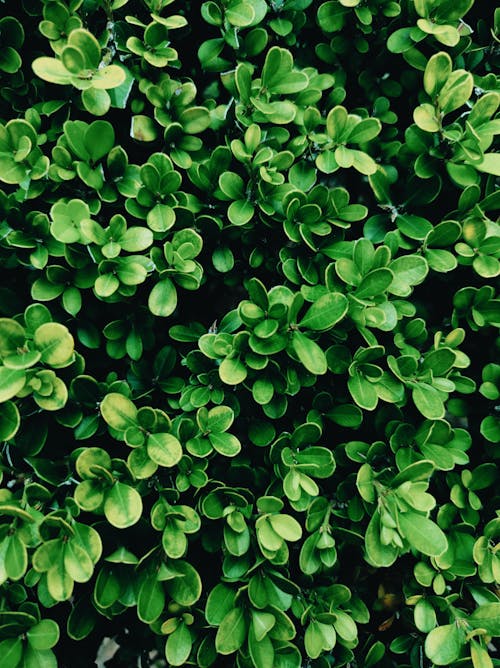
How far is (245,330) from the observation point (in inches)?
50.3

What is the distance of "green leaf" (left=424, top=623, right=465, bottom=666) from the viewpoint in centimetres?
128

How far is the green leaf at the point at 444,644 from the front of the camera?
1280 millimetres

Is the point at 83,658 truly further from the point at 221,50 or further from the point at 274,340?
the point at 221,50

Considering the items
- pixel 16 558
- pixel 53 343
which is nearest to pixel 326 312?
pixel 53 343

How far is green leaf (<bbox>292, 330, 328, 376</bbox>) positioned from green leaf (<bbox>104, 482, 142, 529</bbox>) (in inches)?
18.1

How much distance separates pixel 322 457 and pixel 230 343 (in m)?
0.35

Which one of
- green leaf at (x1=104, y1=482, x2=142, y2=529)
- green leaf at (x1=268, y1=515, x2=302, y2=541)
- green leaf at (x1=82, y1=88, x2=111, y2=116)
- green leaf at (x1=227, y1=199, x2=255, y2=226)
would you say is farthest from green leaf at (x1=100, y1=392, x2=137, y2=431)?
green leaf at (x1=82, y1=88, x2=111, y2=116)

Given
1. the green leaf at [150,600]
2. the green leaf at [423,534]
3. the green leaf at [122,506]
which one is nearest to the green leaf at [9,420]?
the green leaf at [122,506]

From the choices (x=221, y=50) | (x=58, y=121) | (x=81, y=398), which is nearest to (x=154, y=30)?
(x=221, y=50)

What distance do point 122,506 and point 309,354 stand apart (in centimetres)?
51

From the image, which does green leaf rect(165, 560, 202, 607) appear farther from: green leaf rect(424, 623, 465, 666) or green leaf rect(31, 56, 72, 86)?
green leaf rect(31, 56, 72, 86)

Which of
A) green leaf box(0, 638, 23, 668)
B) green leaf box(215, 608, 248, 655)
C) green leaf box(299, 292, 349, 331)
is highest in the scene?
green leaf box(299, 292, 349, 331)

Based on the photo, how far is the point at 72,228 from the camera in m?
1.17

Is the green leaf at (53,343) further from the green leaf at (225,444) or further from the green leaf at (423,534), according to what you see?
the green leaf at (423,534)
